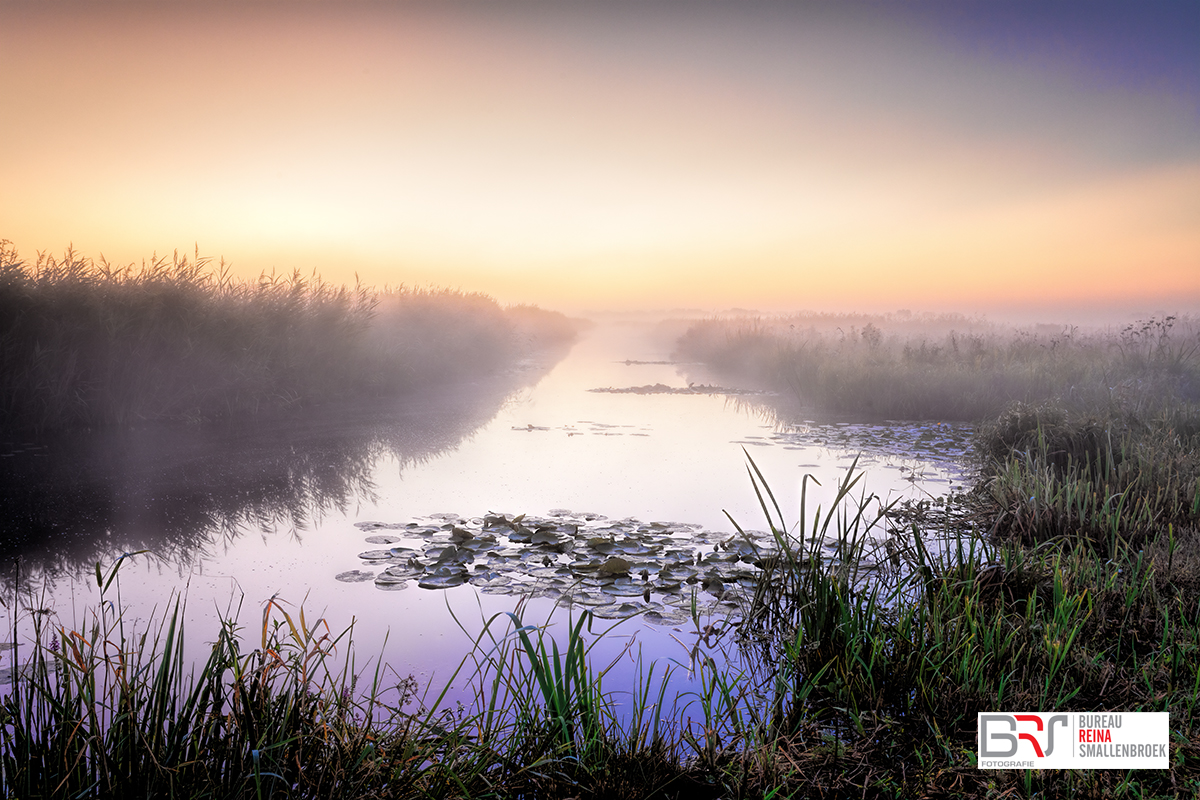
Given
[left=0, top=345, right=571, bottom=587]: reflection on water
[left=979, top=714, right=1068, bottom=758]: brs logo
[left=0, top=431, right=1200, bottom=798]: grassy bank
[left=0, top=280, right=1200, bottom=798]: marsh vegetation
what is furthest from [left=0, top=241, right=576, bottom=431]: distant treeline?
[left=979, top=714, right=1068, bottom=758]: brs logo

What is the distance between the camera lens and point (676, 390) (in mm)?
15961

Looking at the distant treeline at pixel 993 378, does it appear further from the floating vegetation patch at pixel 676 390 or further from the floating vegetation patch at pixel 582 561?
the floating vegetation patch at pixel 582 561

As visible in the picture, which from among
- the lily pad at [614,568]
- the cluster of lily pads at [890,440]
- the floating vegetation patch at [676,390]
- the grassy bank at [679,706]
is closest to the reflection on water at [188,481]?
the grassy bank at [679,706]

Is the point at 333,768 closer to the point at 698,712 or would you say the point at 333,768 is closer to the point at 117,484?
the point at 698,712

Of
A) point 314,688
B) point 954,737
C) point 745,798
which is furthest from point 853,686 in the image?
point 314,688

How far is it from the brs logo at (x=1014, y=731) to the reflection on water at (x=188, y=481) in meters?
4.38

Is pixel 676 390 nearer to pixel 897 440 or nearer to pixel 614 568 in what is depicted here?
pixel 897 440

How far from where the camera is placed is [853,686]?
2.73m

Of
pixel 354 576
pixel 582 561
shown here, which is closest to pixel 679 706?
pixel 582 561

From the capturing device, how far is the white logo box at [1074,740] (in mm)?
2199

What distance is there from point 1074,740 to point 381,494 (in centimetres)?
542

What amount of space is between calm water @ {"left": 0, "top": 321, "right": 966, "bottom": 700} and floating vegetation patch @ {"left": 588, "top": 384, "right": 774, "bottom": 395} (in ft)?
11.2

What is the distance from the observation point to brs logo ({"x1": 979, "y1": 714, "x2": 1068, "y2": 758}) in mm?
2273

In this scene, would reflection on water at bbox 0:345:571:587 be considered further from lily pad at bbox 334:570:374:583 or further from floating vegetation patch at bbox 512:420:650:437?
lily pad at bbox 334:570:374:583
